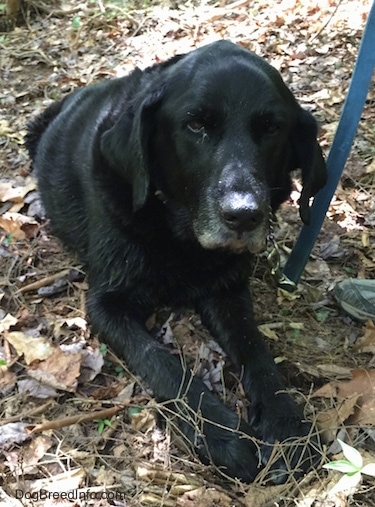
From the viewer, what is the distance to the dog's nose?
93.7 inches

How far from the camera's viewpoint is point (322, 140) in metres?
4.47

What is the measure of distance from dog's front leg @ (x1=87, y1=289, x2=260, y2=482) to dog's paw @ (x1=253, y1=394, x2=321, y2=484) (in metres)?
0.06

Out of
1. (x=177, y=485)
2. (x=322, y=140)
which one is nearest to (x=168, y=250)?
(x=177, y=485)

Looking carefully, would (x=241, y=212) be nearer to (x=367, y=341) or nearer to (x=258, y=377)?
(x=258, y=377)

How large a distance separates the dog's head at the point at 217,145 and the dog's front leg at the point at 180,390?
51 centimetres

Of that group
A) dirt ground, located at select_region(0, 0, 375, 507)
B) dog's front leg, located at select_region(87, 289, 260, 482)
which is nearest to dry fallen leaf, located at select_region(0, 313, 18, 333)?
dirt ground, located at select_region(0, 0, 375, 507)

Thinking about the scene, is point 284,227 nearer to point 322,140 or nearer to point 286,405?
point 322,140

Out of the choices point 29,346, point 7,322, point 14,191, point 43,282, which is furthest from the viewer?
point 14,191

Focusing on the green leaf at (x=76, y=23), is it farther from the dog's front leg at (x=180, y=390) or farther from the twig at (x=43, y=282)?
the dog's front leg at (x=180, y=390)

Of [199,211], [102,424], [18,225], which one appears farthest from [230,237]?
[18,225]

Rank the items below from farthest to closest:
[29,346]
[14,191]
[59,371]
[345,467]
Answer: [14,191] → [29,346] → [59,371] → [345,467]

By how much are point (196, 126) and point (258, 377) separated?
3.72 feet

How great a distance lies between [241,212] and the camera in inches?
93.7

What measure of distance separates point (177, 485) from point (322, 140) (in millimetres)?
2978
